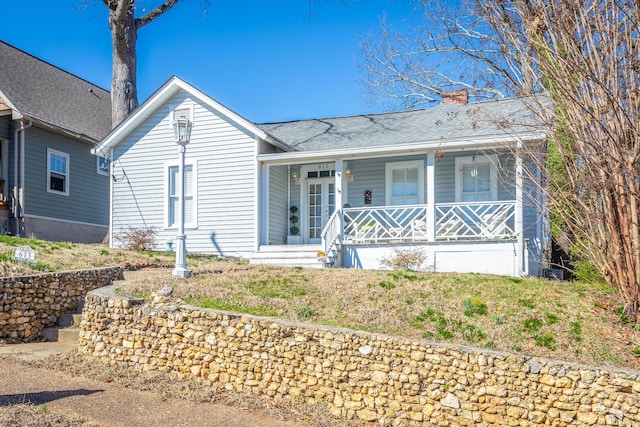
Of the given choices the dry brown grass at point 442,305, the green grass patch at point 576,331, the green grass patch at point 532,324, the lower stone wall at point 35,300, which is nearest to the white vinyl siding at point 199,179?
the dry brown grass at point 442,305

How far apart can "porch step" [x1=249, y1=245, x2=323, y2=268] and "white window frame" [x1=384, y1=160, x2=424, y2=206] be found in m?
2.57

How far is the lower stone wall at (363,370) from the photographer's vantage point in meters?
5.75

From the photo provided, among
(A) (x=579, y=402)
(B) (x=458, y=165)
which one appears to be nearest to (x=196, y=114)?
(B) (x=458, y=165)

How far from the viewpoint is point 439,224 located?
44.5 ft

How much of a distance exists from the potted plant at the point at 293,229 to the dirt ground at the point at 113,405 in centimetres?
925

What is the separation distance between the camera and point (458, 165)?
14562 mm

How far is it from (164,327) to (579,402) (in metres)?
4.97

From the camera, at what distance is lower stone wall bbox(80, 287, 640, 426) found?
18.9 ft

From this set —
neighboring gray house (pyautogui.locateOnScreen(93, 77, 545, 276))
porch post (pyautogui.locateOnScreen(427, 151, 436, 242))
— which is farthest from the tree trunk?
porch post (pyautogui.locateOnScreen(427, 151, 436, 242))

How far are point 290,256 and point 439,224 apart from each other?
3.60 meters

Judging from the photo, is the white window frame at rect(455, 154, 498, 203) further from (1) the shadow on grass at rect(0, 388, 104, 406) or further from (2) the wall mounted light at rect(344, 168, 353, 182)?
(1) the shadow on grass at rect(0, 388, 104, 406)

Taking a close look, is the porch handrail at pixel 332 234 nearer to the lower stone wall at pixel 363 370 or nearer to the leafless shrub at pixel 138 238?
the leafless shrub at pixel 138 238

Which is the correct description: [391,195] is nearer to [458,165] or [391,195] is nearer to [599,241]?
[458,165]

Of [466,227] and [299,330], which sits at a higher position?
[466,227]
